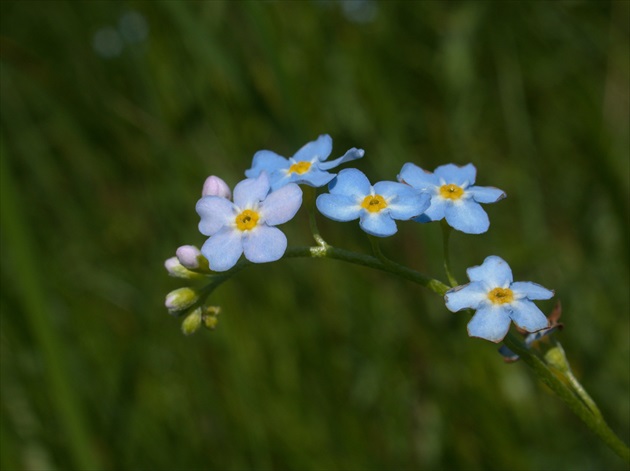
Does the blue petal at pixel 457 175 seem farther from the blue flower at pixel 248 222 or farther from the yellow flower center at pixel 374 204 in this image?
the blue flower at pixel 248 222

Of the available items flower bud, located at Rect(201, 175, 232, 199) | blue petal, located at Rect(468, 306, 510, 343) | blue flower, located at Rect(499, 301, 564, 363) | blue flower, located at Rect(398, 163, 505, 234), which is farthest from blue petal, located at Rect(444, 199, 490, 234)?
flower bud, located at Rect(201, 175, 232, 199)

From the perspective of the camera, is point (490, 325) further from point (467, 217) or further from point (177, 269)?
point (177, 269)

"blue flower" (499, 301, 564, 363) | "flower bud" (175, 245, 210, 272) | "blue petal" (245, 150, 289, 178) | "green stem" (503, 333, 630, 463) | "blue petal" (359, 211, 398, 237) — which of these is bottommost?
"green stem" (503, 333, 630, 463)

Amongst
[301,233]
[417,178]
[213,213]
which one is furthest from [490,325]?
[301,233]

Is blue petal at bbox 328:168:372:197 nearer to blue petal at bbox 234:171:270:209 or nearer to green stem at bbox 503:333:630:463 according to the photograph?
blue petal at bbox 234:171:270:209

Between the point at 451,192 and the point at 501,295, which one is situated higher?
the point at 451,192

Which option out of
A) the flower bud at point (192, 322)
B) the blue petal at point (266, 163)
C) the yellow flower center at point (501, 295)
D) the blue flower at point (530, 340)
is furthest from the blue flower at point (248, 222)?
the blue flower at point (530, 340)

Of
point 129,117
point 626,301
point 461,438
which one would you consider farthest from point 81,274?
point 626,301
